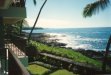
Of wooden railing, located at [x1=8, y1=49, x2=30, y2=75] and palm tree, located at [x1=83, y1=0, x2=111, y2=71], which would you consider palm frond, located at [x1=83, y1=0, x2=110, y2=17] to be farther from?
wooden railing, located at [x1=8, y1=49, x2=30, y2=75]

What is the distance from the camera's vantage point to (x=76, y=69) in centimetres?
1945

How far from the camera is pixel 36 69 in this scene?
20344mm

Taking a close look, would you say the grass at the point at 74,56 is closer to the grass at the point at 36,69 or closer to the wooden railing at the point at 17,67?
the grass at the point at 36,69

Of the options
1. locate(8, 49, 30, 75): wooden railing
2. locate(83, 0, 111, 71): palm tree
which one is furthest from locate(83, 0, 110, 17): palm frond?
locate(8, 49, 30, 75): wooden railing

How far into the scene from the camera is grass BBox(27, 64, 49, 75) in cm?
1902

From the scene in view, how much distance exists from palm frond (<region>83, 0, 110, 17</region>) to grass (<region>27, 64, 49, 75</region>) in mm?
6174

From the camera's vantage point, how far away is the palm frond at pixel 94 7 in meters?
21.0

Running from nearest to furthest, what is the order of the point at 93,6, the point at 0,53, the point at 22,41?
the point at 0,53 < the point at 22,41 < the point at 93,6

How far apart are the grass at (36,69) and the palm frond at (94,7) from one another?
6174 mm

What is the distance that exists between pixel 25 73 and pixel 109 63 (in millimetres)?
21499

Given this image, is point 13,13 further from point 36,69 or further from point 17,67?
point 17,67

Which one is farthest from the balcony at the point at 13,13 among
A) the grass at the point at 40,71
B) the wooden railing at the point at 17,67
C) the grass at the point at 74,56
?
the grass at the point at 74,56

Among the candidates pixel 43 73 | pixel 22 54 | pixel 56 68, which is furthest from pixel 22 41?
pixel 56 68

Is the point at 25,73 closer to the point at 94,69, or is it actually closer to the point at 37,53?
the point at 94,69
